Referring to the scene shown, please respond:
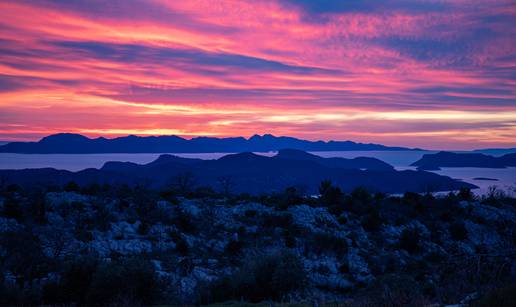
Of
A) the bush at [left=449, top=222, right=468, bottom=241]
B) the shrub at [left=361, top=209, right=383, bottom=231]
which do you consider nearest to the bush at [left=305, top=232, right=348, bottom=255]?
the shrub at [left=361, top=209, right=383, bottom=231]

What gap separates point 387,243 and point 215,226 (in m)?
13.9

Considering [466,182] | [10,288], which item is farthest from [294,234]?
[466,182]

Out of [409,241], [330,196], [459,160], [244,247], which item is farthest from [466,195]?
[459,160]

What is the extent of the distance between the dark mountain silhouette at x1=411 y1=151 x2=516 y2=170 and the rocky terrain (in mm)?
80298

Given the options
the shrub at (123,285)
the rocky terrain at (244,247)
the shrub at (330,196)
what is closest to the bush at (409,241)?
the rocky terrain at (244,247)

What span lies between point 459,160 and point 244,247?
128026 mm

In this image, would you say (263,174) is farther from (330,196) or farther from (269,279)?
(269,279)

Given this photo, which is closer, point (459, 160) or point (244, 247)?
point (244, 247)

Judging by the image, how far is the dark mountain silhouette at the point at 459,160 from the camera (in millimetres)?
119625

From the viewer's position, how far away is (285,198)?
139 ft

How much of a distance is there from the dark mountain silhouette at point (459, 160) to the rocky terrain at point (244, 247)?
8030 cm

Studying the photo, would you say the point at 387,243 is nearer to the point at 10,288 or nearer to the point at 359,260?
the point at 359,260

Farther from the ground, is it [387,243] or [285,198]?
[285,198]

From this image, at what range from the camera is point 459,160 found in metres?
140
